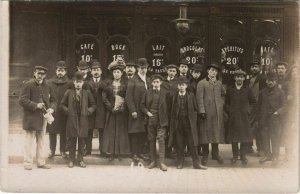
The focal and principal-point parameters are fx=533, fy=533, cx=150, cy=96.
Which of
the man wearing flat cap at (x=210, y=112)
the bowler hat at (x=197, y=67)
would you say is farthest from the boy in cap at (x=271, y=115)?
the bowler hat at (x=197, y=67)

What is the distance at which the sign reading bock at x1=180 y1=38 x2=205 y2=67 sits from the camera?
764 cm

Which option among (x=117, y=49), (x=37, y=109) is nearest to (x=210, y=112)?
(x=117, y=49)

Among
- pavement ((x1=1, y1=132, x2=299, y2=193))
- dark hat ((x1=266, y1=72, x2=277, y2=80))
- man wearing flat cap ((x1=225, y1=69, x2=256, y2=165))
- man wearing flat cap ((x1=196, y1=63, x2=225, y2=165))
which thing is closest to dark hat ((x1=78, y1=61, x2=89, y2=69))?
pavement ((x1=1, y1=132, x2=299, y2=193))

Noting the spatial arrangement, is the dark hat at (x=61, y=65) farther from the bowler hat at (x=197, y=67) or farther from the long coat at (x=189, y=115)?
the bowler hat at (x=197, y=67)

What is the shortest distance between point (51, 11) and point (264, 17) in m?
3.01

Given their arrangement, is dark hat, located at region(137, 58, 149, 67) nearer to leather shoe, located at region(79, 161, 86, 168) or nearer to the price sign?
the price sign

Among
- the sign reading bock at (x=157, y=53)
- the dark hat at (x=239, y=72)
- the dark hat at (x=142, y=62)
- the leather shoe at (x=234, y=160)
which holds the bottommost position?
the leather shoe at (x=234, y=160)

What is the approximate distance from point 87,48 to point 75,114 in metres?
1.18

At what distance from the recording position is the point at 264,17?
24.8 feet

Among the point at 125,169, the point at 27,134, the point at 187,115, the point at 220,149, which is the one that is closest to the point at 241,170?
the point at 220,149

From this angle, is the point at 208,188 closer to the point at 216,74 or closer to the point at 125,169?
the point at 125,169

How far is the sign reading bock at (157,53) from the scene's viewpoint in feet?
25.0

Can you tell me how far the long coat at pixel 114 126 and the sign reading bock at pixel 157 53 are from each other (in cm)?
70

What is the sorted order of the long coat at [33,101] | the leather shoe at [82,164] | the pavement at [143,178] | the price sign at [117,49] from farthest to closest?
the price sign at [117,49] < the leather shoe at [82,164] < the long coat at [33,101] < the pavement at [143,178]
